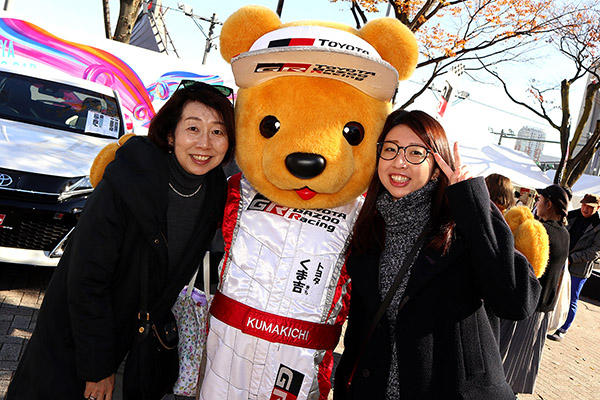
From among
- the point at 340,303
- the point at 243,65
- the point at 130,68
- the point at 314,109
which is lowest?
the point at 340,303

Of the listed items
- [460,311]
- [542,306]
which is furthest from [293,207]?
[542,306]

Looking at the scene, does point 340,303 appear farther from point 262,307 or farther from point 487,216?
point 487,216

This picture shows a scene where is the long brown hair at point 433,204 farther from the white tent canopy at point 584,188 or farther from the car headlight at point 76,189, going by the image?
Answer: the white tent canopy at point 584,188

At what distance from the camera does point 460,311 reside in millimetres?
1743

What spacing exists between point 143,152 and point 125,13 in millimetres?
9147

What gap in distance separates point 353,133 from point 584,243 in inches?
226

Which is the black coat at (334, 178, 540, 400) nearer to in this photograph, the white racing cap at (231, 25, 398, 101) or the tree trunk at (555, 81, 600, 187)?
the white racing cap at (231, 25, 398, 101)

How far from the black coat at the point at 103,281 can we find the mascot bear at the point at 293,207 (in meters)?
0.39

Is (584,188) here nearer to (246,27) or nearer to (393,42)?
(393,42)

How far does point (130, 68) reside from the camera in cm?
972

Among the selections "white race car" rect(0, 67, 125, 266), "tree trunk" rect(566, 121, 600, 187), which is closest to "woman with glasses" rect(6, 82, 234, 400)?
"white race car" rect(0, 67, 125, 266)

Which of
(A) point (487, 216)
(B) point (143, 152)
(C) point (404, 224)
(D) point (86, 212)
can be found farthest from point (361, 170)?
(D) point (86, 212)

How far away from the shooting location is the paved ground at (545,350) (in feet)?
10.7

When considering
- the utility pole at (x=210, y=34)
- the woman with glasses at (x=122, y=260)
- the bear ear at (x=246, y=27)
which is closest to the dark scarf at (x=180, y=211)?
the woman with glasses at (x=122, y=260)
